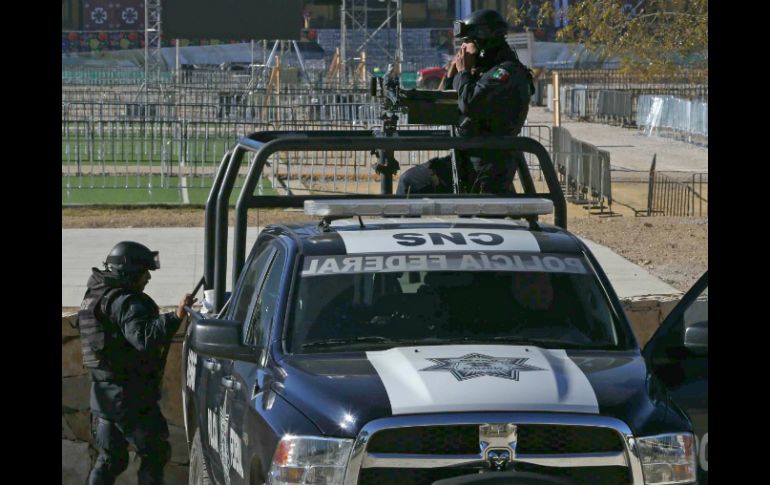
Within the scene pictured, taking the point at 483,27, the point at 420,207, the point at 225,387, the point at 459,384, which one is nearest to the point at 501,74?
the point at 483,27

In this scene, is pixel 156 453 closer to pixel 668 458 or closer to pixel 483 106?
pixel 483 106

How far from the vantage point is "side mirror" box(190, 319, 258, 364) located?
532 cm

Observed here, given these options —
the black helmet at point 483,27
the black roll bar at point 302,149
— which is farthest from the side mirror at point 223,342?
the black helmet at point 483,27

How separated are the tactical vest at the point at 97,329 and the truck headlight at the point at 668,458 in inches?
135

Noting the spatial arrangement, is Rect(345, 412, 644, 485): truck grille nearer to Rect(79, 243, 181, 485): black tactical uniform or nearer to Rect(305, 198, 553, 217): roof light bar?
Rect(305, 198, 553, 217): roof light bar

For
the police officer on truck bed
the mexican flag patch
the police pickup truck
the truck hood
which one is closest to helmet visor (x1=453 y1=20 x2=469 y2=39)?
the police officer on truck bed

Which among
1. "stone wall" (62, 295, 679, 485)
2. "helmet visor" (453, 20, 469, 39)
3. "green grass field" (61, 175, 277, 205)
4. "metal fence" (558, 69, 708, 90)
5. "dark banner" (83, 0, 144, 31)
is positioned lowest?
"stone wall" (62, 295, 679, 485)

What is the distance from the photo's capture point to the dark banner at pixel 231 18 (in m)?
37.5

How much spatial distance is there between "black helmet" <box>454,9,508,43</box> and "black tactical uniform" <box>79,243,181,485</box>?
258 cm

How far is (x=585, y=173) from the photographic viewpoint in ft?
74.0

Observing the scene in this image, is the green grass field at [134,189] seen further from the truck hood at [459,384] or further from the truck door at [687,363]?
the truck hood at [459,384]

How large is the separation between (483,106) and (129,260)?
7.44 feet
